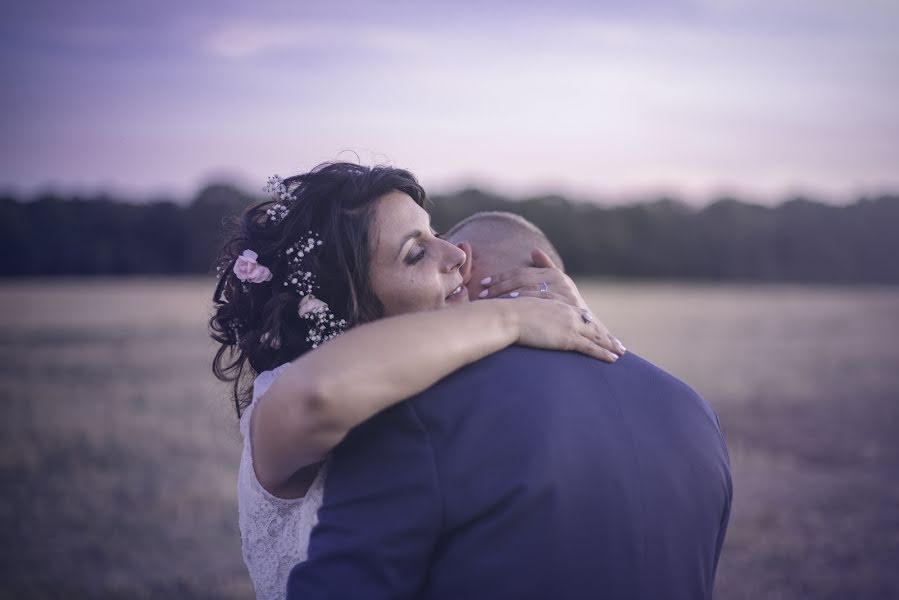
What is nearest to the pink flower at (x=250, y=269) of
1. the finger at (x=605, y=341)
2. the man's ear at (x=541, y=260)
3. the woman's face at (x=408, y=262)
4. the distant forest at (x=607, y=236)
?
the woman's face at (x=408, y=262)

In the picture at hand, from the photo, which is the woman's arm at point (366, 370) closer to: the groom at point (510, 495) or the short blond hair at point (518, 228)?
the groom at point (510, 495)

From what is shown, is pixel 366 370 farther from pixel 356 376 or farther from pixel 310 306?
pixel 310 306

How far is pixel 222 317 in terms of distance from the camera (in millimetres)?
3074

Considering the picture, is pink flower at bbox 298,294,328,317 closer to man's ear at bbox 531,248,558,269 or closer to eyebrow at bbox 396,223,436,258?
eyebrow at bbox 396,223,436,258

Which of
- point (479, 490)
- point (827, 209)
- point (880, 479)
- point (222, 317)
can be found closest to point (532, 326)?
point (479, 490)

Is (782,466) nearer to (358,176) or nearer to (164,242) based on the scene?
(358,176)

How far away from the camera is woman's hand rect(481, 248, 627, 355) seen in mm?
2688

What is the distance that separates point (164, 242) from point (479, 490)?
51157 mm

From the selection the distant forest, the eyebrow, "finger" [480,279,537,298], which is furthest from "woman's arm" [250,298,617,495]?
the distant forest

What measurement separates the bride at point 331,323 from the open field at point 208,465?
1032 mm

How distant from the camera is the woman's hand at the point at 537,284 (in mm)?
2688

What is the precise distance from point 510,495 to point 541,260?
4.21 feet

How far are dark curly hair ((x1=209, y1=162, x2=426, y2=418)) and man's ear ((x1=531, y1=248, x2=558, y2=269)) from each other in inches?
22.0

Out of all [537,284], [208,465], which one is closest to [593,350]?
[537,284]
